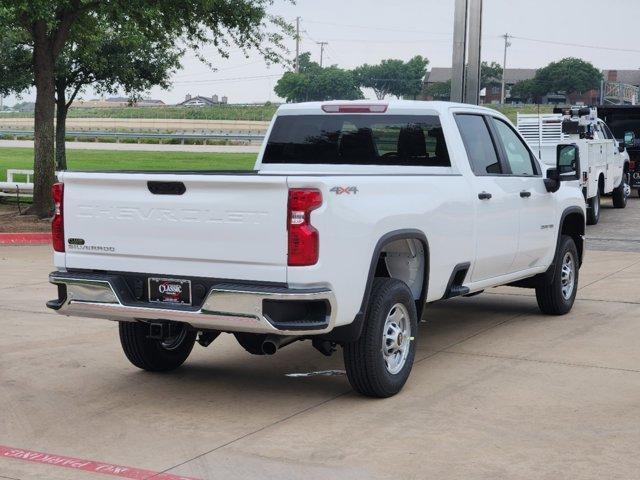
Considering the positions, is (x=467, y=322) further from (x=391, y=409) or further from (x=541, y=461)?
(x=541, y=461)

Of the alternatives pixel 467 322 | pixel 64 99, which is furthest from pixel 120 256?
pixel 64 99

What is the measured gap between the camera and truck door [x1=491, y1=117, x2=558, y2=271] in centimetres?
934

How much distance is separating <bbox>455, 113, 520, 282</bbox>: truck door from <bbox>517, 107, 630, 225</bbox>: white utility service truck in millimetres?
12198

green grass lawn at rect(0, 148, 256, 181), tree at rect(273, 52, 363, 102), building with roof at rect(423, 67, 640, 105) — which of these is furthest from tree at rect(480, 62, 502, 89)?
green grass lawn at rect(0, 148, 256, 181)

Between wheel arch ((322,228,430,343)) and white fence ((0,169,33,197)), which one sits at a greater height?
wheel arch ((322,228,430,343))

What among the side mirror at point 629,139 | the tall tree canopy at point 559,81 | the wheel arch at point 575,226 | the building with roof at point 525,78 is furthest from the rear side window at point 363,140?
the tall tree canopy at point 559,81

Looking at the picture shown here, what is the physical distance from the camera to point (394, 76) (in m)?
168

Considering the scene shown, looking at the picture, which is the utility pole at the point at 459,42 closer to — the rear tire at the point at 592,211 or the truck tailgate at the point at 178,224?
the rear tire at the point at 592,211

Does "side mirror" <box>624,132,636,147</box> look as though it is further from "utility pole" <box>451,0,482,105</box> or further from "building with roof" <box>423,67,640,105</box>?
"building with roof" <box>423,67,640,105</box>

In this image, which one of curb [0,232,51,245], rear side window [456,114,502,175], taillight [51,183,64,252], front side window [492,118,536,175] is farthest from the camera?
curb [0,232,51,245]

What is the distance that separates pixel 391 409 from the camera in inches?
273

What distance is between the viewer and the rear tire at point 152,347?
25.9 ft

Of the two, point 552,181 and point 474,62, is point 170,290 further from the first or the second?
point 474,62

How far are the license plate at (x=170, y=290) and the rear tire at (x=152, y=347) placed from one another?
96 cm
